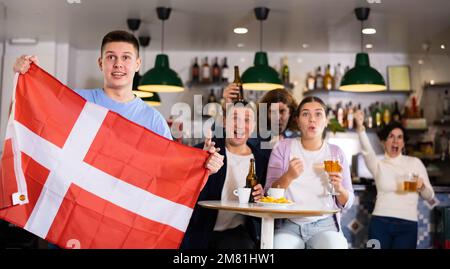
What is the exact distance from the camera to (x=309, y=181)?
190 centimetres

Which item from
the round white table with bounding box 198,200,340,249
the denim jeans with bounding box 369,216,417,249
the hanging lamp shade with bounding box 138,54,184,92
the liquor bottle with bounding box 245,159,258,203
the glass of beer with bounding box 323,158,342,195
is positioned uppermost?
the hanging lamp shade with bounding box 138,54,184,92

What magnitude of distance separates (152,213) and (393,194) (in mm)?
1560

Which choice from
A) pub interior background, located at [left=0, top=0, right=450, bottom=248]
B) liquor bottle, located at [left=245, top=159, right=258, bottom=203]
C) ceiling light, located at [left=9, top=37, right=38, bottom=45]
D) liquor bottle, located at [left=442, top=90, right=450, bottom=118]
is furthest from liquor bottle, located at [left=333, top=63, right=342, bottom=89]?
liquor bottle, located at [left=245, top=159, right=258, bottom=203]

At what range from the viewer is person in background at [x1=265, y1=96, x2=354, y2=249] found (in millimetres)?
1823

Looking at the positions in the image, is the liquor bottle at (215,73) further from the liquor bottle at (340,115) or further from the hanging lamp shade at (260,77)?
the hanging lamp shade at (260,77)

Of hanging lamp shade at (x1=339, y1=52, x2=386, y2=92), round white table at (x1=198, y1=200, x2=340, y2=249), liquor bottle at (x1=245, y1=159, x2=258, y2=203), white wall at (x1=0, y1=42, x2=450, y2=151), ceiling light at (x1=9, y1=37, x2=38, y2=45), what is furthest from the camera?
white wall at (x1=0, y1=42, x2=450, y2=151)

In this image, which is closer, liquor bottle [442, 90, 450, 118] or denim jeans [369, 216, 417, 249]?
denim jeans [369, 216, 417, 249]

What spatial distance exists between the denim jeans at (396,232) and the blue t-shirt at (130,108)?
157cm

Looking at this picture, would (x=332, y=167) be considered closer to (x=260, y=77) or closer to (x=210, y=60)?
(x=260, y=77)

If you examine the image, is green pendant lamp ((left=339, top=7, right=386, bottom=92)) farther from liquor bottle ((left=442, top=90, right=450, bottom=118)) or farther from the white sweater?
liquor bottle ((left=442, top=90, right=450, bottom=118))

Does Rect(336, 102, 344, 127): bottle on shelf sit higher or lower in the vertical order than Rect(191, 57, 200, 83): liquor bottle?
lower

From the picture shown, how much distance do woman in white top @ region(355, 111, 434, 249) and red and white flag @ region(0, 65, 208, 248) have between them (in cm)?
135

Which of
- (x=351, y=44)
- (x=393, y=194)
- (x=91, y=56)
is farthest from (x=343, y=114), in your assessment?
(x=91, y=56)

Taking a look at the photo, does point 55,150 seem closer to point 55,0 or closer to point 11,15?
point 55,0
